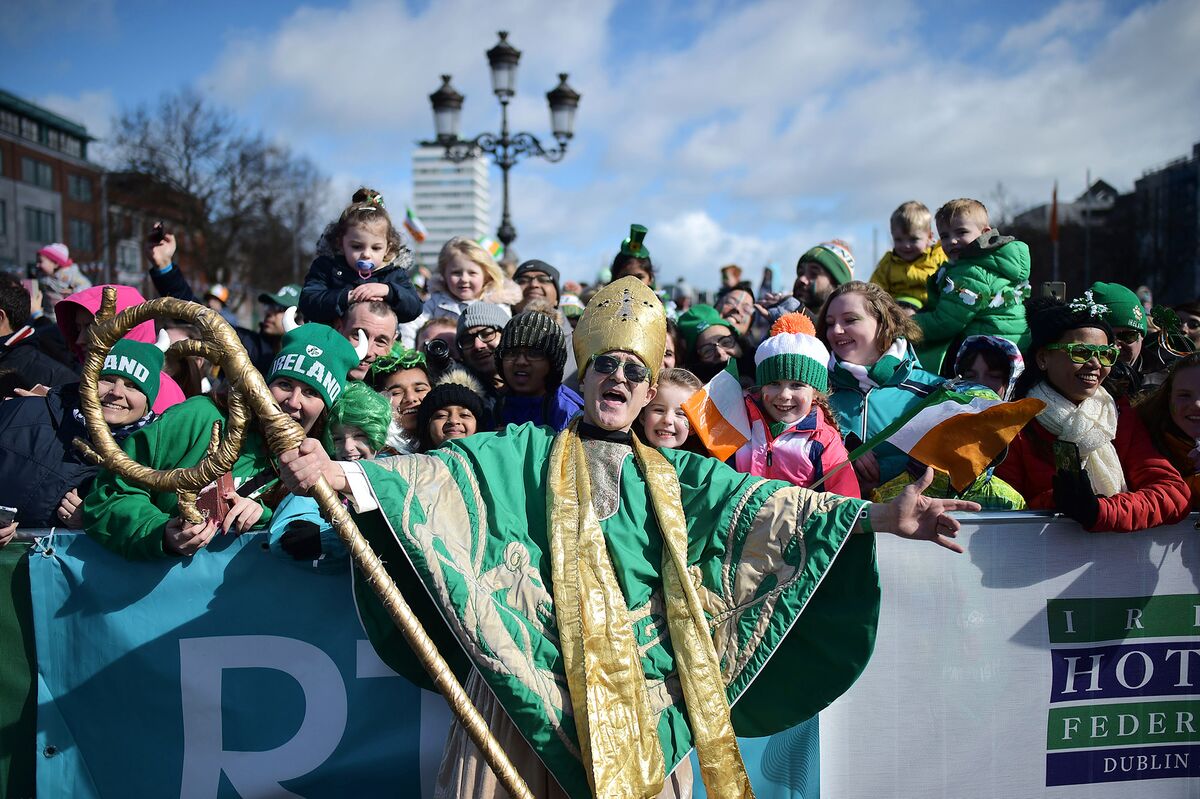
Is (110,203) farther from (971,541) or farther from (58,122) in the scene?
(971,541)

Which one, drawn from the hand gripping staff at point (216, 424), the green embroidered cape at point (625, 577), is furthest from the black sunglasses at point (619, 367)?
the hand gripping staff at point (216, 424)

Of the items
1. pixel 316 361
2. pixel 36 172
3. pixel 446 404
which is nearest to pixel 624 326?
pixel 316 361

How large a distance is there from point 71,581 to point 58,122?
71911 millimetres

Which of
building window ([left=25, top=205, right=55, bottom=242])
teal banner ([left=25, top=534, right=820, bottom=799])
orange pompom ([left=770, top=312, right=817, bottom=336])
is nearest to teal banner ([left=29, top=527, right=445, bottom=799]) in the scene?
teal banner ([left=25, top=534, right=820, bottom=799])

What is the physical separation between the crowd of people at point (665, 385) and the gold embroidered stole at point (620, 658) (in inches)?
17.2

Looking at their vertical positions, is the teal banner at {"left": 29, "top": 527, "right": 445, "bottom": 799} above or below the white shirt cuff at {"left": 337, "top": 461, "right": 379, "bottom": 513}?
below

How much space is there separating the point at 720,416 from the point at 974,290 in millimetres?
1914

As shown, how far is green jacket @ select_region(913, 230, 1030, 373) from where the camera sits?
4762 mm

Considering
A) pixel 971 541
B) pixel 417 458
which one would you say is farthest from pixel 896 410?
pixel 417 458

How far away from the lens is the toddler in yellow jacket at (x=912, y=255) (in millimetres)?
5660

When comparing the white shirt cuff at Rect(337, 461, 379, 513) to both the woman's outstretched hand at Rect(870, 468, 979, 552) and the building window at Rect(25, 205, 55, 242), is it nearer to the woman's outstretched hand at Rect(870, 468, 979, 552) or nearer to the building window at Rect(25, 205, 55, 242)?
the woman's outstretched hand at Rect(870, 468, 979, 552)

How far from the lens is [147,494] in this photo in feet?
10.1

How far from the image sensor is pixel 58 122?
62.8 meters

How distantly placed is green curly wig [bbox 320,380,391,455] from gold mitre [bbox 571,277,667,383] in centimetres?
101
